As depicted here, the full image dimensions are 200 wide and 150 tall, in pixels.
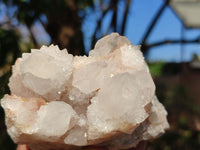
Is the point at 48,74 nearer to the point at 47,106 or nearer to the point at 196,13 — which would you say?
the point at 47,106

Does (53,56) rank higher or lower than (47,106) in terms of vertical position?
higher

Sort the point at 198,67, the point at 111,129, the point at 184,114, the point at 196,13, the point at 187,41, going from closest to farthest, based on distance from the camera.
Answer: the point at 111,129
the point at 187,41
the point at 196,13
the point at 184,114
the point at 198,67

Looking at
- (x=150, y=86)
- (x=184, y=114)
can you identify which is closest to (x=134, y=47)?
(x=150, y=86)

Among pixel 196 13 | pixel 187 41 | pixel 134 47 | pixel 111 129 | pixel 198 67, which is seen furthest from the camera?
pixel 198 67

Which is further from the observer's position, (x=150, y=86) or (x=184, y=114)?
(x=184, y=114)

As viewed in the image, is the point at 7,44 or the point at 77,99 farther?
the point at 7,44

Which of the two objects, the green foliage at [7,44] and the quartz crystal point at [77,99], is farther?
the green foliage at [7,44]

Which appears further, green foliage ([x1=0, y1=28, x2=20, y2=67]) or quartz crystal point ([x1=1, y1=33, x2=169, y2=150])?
green foliage ([x1=0, y1=28, x2=20, y2=67])

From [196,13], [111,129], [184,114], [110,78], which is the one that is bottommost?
[184,114]
